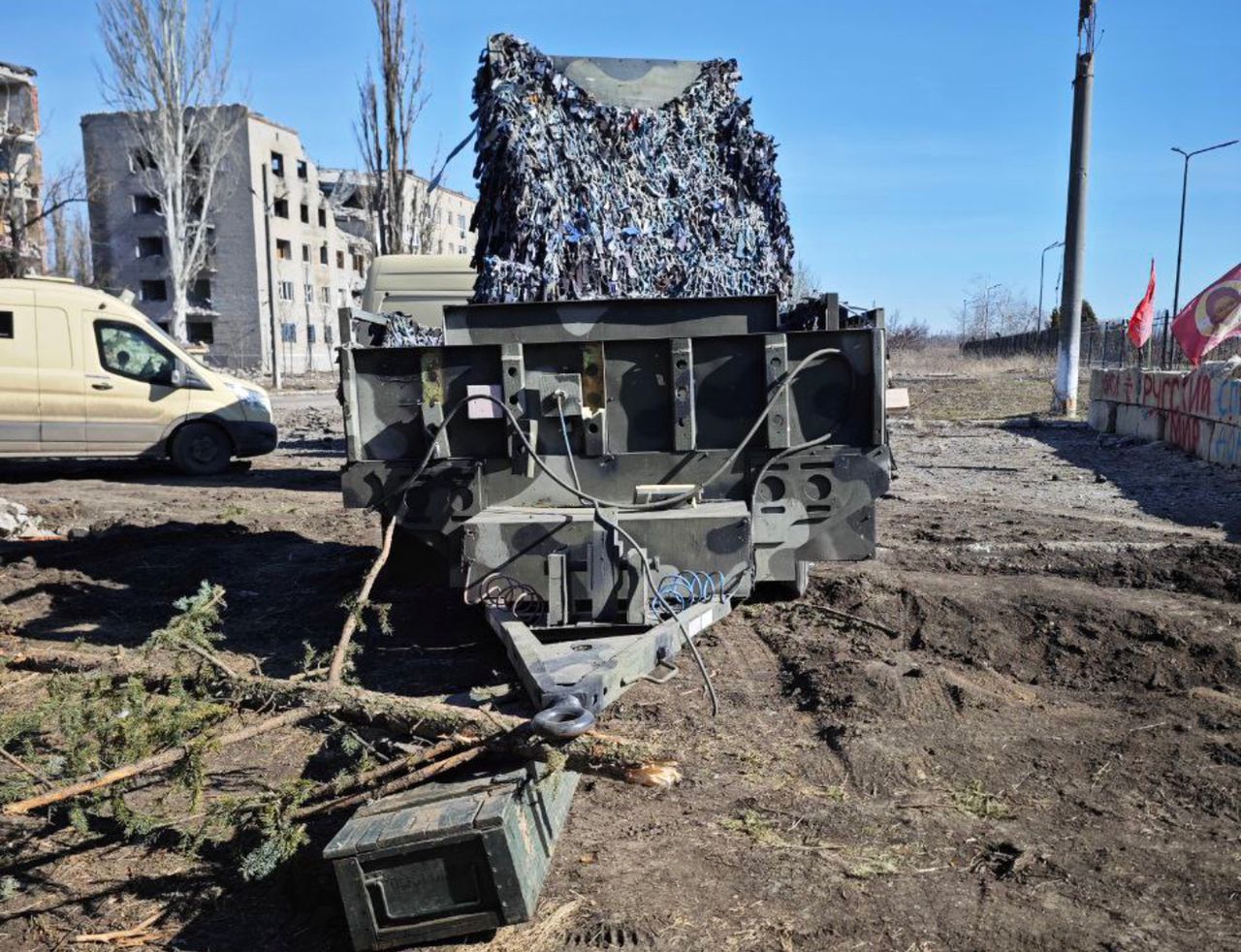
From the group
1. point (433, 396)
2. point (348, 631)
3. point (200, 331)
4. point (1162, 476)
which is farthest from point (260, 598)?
point (200, 331)

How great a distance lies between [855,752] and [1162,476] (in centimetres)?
1038

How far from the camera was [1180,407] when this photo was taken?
48.7 ft

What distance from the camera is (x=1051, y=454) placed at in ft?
51.4

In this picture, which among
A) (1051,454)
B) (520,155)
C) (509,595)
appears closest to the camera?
(509,595)

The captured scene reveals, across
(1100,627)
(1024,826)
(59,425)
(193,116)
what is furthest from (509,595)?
(193,116)

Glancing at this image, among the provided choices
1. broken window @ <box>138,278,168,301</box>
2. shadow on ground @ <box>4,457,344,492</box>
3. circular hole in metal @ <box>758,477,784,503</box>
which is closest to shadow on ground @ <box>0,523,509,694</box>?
circular hole in metal @ <box>758,477,784,503</box>

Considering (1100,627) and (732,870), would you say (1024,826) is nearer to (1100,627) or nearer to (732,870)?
(732,870)

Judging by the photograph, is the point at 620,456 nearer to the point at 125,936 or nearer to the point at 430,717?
the point at 430,717

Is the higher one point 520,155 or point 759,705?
point 520,155

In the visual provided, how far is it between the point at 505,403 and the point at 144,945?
3045mm

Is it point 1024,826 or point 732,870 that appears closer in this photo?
point 732,870

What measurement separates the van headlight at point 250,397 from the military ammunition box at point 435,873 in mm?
12497

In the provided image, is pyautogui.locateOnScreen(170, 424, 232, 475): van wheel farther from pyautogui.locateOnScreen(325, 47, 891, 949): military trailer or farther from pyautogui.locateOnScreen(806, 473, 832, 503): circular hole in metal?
pyautogui.locateOnScreen(806, 473, 832, 503): circular hole in metal

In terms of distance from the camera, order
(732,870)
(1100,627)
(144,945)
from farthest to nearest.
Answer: (1100,627) < (732,870) < (144,945)
